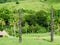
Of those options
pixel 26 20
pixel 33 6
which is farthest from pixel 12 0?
pixel 26 20

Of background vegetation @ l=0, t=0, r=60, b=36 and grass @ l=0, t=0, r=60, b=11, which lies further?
grass @ l=0, t=0, r=60, b=11

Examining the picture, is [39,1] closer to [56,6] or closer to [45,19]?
[56,6]

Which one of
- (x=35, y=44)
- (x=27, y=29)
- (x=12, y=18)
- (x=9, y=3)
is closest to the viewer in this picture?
(x=35, y=44)

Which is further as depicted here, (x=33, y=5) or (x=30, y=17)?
(x=33, y=5)

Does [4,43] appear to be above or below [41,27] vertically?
above

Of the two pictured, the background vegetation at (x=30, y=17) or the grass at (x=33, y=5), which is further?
the grass at (x=33, y=5)

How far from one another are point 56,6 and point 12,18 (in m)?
20.9

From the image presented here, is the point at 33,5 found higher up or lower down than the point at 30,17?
higher up

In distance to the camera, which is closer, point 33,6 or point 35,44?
point 35,44

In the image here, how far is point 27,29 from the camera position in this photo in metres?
85.4

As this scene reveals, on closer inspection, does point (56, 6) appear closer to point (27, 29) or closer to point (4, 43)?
point (27, 29)

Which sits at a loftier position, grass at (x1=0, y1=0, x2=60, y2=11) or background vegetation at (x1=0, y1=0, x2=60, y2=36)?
grass at (x1=0, y1=0, x2=60, y2=11)

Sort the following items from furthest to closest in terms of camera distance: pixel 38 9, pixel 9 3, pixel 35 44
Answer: pixel 9 3 → pixel 38 9 → pixel 35 44

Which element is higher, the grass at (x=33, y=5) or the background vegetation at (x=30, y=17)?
the grass at (x=33, y=5)
